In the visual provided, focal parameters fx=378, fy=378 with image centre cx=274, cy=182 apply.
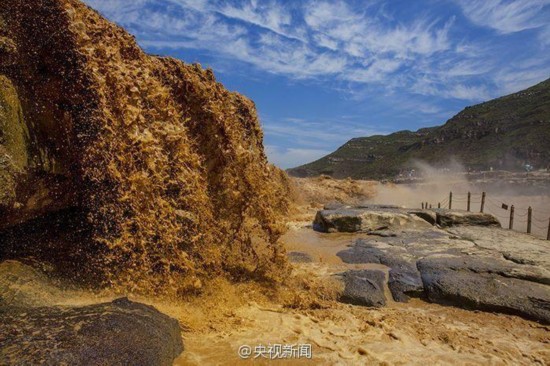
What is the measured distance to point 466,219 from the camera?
9836mm

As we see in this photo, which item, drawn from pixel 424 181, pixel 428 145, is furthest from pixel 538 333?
pixel 428 145

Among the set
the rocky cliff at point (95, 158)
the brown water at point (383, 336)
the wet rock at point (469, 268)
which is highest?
the rocky cliff at point (95, 158)

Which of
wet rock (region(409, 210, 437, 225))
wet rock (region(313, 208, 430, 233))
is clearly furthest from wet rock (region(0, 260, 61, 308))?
wet rock (region(409, 210, 437, 225))

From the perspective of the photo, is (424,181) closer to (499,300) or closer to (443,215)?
(443,215)

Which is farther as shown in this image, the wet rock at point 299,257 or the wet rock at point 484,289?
the wet rock at point 299,257

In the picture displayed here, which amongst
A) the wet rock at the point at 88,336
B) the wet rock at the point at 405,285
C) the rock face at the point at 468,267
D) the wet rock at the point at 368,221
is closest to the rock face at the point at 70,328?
the wet rock at the point at 88,336

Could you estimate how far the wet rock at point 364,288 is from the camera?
17.2ft

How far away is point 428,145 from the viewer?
6612cm

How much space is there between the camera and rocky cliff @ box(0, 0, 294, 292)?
3270mm

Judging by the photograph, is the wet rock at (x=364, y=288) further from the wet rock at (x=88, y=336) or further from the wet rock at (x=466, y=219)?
the wet rock at (x=466, y=219)

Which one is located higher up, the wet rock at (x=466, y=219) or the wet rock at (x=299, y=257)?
the wet rock at (x=466, y=219)

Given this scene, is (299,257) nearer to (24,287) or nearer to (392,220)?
(392,220)

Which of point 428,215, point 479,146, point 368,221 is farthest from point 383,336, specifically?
point 479,146

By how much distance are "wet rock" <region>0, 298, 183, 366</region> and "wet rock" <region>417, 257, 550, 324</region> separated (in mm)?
3972
